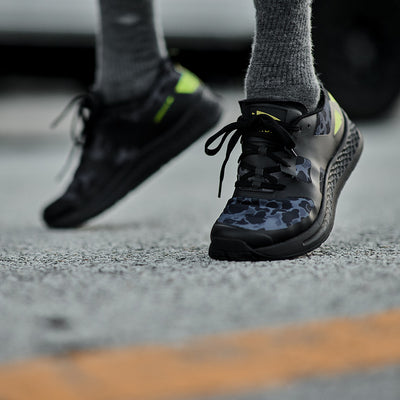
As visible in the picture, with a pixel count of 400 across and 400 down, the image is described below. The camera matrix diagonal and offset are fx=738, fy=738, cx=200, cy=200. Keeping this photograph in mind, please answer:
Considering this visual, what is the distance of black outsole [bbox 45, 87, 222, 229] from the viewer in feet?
6.72

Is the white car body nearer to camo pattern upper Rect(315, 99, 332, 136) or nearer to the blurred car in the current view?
the blurred car

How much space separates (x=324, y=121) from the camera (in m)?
1.56

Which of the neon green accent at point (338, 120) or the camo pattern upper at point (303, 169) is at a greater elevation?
the neon green accent at point (338, 120)

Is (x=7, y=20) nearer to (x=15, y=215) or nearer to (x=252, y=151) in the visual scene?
(x=15, y=215)

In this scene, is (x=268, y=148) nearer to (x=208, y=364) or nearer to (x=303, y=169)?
(x=303, y=169)

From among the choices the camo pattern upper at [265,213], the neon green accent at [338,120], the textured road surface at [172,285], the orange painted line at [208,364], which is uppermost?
the neon green accent at [338,120]

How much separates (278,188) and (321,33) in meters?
4.07

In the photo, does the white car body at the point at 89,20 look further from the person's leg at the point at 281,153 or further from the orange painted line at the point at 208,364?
the orange painted line at the point at 208,364

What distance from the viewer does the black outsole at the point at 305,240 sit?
138cm

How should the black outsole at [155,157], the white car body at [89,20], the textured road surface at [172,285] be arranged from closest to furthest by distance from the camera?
the textured road surface at [172,285]
the black outsole at [155,157]
the white car body at [89,20]

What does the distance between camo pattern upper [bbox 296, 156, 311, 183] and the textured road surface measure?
156 millimetres

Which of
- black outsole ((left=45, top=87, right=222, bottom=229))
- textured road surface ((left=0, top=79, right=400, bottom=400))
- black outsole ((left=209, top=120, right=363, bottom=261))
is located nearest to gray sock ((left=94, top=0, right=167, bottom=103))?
black outsole ((left=45, top=87, right=222, bottom=229))

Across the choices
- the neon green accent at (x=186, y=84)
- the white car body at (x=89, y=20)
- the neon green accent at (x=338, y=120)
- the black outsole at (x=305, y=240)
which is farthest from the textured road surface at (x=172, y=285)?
the white car body at (x=89, y=20)

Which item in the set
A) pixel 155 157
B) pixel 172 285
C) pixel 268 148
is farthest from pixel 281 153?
pixel 155 157
